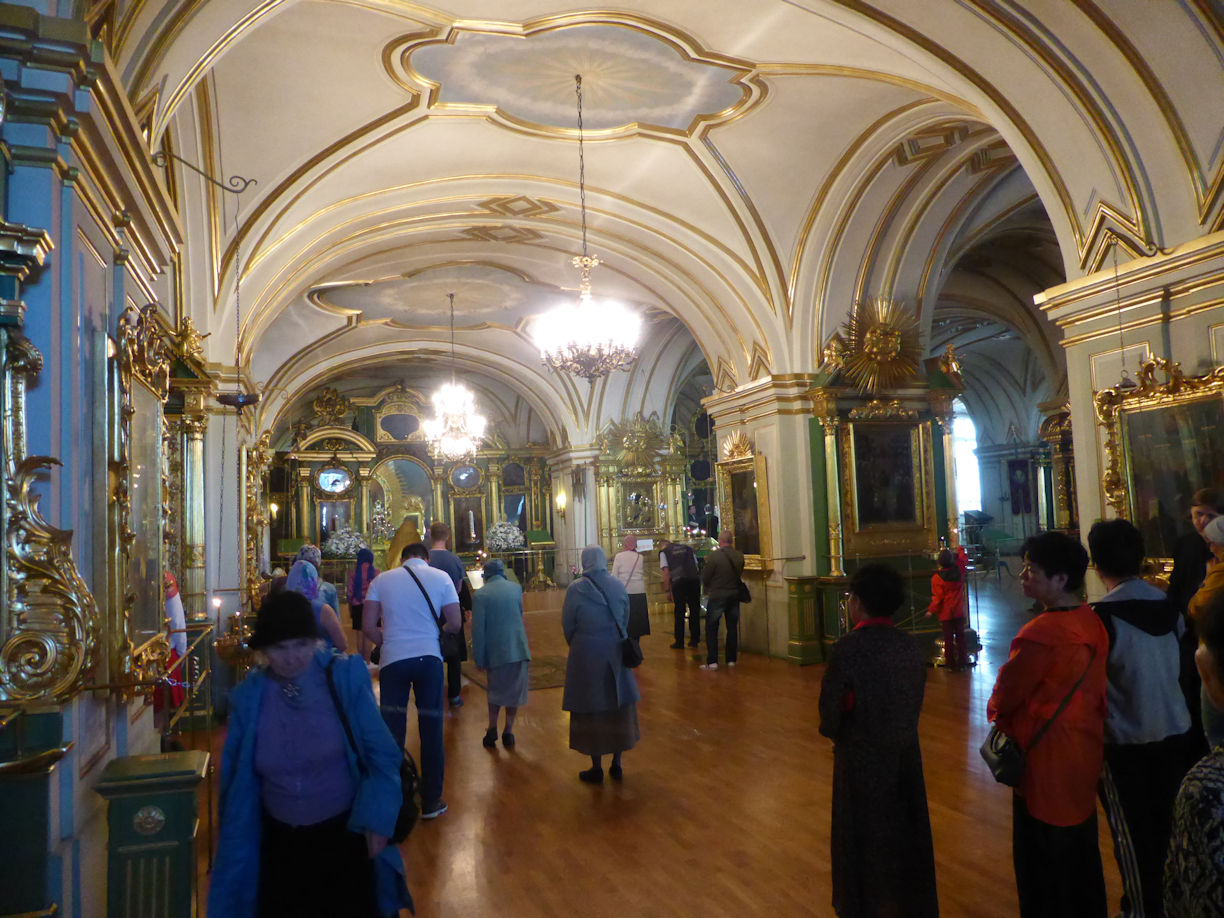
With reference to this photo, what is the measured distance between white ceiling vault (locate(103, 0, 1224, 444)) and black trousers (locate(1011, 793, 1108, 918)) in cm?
404

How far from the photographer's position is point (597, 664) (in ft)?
17.3

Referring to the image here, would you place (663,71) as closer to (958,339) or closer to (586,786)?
(586,786)

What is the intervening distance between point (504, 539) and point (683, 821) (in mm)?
16870

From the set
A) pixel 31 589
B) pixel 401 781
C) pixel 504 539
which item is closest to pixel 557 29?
pixel 31 589

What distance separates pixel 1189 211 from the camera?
5258 millimetres

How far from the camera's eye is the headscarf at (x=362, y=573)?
787 cm

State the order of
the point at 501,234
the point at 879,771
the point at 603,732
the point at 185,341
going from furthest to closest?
the point at 501,234, the point at 185,341, the point at 603,732, the point at 879,771

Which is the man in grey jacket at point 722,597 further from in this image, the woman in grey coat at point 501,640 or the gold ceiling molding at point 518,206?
the gold ceiling molding at point 518,206

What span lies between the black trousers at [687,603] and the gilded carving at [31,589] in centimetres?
813

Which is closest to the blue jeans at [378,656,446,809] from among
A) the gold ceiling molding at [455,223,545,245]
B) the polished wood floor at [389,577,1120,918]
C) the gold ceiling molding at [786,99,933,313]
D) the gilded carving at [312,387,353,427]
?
the polished wood floor at [389,577,1120,918]

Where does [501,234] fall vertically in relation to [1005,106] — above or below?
above

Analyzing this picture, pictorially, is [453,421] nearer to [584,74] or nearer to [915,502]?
[915,502]

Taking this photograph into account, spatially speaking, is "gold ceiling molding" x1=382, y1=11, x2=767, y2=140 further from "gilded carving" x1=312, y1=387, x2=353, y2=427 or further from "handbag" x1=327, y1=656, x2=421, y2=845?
"gilded carving" x1=312, y1=387, x2=353, y2=427

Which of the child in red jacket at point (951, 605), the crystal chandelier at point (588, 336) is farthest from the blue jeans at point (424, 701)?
the child in red jacket at point (951, 605)
